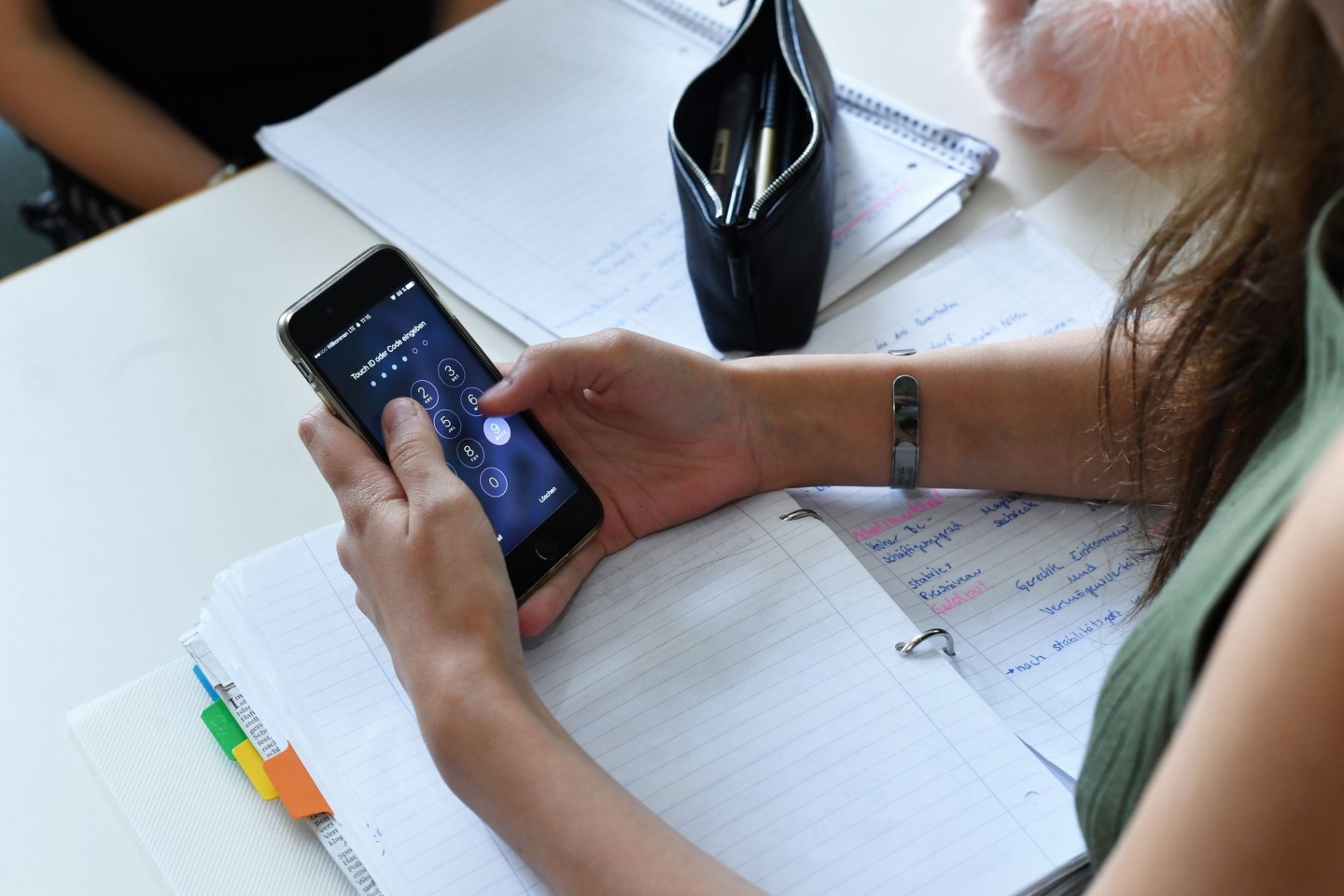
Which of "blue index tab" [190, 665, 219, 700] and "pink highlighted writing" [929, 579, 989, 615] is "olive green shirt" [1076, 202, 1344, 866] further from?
"blue index tab" [190, 665, 219, 700]

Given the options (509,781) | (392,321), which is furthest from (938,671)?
(392,321)

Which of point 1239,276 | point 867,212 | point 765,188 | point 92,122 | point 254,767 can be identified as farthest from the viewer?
point 92,122

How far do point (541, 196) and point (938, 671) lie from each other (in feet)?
1.69

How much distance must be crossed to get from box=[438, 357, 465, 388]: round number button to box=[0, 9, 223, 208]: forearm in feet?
2.09

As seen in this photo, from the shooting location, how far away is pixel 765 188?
2.53 ft

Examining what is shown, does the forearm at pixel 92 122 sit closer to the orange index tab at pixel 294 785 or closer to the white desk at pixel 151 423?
the white desk at pixel 151 423

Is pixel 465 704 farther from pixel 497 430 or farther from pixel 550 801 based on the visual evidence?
pixel 497 430

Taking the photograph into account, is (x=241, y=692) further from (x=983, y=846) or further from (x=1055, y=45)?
(x=1055, y=45)

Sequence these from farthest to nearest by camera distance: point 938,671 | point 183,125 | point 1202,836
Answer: point 183,125 → point 938,671 → point 1202,836

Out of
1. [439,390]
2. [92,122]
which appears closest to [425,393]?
[439,390]

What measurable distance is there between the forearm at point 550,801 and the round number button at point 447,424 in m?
0.16

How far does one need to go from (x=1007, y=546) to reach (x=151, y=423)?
23.1 inches

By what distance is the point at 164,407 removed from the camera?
0.81 metres

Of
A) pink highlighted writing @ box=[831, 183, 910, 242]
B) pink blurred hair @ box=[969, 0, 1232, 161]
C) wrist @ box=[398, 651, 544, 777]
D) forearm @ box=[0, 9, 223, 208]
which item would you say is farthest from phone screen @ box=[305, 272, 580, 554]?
forearm @ box=[0, 9, 223, 208]
